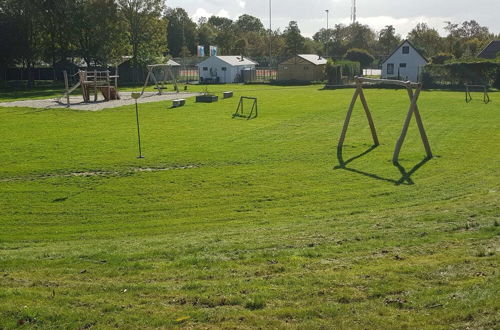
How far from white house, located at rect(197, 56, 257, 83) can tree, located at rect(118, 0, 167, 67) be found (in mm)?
7423

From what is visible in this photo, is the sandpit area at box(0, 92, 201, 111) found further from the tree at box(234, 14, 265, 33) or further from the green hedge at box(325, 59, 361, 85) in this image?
the tree at box(234, 14, 265, 33)

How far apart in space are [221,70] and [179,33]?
41500mm

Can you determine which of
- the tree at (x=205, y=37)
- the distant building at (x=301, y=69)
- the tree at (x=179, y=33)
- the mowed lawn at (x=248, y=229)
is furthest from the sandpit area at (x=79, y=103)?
the tree at (x=205, y=37)

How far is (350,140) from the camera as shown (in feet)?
82.2

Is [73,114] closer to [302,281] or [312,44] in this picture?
[302,281]

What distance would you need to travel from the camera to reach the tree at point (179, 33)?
113938 millimetres

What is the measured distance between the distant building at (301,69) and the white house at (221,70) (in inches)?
258

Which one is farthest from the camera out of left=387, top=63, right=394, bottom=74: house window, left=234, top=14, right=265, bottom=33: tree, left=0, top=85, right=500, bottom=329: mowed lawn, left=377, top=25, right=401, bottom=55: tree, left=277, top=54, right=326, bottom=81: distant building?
left=234, top=14, right=265, bottom=33: tree

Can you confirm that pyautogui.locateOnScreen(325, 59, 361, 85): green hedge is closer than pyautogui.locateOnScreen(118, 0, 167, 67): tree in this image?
Yes

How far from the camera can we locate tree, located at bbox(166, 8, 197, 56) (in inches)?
4486

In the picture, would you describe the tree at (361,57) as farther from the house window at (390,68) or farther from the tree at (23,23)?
the tree at (23,23)

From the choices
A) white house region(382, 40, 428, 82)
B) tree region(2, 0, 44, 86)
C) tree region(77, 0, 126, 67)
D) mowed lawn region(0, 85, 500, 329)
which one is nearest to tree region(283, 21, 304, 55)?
white house region(382, 40, 428, 82)

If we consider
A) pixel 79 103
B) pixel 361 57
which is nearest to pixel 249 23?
pixel 361 57

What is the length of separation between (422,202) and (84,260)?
9.20 m
